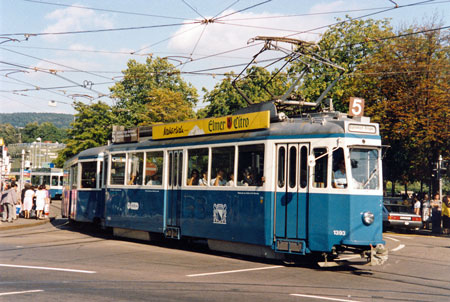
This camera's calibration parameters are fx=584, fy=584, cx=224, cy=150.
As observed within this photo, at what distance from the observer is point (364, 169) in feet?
40.2

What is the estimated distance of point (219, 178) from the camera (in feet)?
46.6

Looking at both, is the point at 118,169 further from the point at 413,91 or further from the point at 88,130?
the point at 88,130

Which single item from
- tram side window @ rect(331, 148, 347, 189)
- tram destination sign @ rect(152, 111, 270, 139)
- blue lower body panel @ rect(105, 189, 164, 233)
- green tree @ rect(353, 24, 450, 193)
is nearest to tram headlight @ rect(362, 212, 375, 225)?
tram side window @ rect(331, 148, 347, 189)

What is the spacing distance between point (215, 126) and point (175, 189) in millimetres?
2178

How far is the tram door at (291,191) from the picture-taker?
40.6 feet

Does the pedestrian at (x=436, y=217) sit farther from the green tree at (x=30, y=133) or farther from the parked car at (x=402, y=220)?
the green tree at (x=30, y=133)

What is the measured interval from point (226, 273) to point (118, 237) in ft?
28.8

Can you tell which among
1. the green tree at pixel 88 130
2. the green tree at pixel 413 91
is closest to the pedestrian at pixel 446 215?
the green tree at pixel 413 91

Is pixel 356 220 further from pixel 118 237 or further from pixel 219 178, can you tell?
pixel 118 237

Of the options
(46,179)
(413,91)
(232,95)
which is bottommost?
(46,179)

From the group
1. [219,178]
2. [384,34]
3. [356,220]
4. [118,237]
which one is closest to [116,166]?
[118,237]

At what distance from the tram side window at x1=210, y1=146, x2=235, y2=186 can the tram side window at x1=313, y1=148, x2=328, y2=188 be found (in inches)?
90.1

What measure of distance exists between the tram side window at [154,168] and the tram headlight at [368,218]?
629cm

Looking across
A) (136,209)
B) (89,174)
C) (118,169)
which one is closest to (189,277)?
(136,209)
